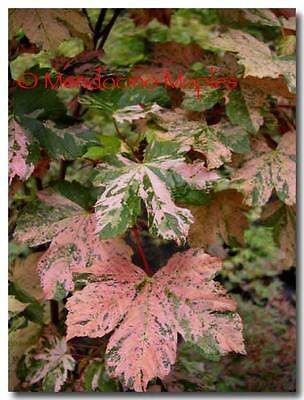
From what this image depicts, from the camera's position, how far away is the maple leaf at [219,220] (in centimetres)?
109

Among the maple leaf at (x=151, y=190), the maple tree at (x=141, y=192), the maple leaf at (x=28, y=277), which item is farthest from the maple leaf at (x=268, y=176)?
the maple leaf at (x=28, y=277)

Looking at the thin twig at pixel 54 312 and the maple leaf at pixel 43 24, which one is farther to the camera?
the thin twig at pixel 54 312

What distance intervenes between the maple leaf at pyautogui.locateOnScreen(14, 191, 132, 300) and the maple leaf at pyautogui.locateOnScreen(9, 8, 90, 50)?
0.26 m

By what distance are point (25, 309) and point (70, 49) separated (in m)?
0.70

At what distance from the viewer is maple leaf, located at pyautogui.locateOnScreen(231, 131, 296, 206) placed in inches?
38.6

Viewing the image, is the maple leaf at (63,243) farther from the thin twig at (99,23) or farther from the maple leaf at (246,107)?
the thin twig at (99,23)

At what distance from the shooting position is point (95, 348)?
1198mm

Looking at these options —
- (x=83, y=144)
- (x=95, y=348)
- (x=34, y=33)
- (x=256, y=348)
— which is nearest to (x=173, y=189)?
(x=83, y=144)

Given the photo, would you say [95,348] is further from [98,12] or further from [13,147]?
[98,12]

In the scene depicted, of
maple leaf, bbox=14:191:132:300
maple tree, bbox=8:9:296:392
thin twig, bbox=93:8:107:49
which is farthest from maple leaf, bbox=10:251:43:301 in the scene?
thin twig, bbox=93:8:107:49

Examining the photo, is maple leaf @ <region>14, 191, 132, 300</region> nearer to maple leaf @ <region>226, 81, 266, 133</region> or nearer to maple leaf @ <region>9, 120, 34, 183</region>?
maple leaf @ <region>9, 120, 34, 183</region>

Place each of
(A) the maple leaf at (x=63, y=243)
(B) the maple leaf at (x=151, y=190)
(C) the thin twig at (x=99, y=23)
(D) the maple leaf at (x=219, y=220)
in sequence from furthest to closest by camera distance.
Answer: (C) the thin twig at (x=99, y=23)
(D) the maple leaf at (x=219, y=220)
(A) the maple leaf at (x=63, y=243)
(B) the maple leaf at (x=151, y=190)

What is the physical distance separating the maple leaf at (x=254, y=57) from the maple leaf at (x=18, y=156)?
33 cm
